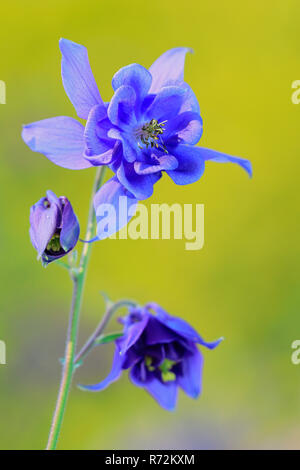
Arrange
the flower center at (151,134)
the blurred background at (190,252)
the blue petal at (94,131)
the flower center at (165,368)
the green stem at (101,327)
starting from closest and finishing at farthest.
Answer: the blue petal at (94,131), the flower center at (151,134), the green stem at (101,327), the flower center at (165,368), the blurred background at (190,252)

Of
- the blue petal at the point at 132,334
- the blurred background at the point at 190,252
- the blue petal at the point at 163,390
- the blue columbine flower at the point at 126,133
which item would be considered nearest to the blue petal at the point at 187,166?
the blue columbine flower at the point at 126,133

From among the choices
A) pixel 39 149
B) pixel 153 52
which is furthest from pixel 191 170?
pixel 153 52

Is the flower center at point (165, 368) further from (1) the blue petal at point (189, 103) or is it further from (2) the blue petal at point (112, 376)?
(1) the blue petal at point (189, 103)

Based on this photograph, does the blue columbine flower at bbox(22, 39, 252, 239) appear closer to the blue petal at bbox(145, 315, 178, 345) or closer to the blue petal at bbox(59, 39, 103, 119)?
the blue petal at bbox(59, 39, 103, 119)

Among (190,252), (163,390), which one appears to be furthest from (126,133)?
(190,252)

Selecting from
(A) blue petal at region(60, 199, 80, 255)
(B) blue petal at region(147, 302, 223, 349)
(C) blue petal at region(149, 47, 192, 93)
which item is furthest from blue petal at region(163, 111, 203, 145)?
(B) blue petal at region(147, 302, 223, 349)
